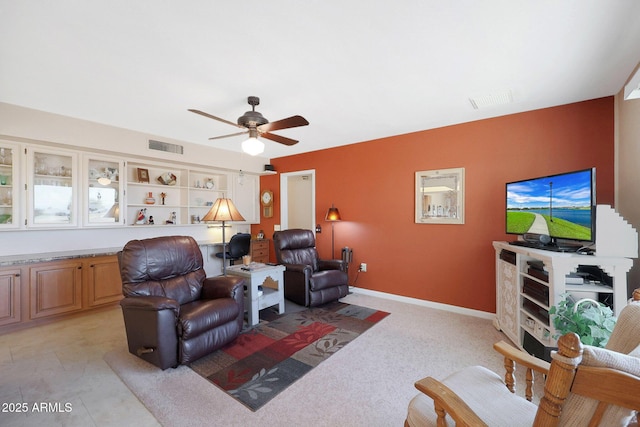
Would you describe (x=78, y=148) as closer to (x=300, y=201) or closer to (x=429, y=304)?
(x=300, y=201)

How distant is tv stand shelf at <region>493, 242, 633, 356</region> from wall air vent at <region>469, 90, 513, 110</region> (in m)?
1.53

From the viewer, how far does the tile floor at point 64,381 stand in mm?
1717

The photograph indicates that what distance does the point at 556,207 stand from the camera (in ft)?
7.72

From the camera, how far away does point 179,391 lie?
77.3 inches

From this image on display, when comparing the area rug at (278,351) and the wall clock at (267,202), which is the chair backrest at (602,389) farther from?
the wall clock at (267,202)

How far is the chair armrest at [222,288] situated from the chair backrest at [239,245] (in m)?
1.79

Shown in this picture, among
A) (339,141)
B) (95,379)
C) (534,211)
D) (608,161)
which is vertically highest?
(339,141)

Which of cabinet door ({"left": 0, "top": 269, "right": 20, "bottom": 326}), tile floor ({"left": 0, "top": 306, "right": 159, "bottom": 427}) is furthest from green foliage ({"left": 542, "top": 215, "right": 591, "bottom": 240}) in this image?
cabinet door ({"left": 0, "top": 269, "right": 20, "bottom": 326})

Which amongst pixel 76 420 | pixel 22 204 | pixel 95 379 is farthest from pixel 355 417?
pixel 22 204

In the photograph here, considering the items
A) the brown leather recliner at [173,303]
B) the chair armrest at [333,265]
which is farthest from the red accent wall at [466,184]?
the brown leather recliner at [173,303]

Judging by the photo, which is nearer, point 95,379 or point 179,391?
point 179,391

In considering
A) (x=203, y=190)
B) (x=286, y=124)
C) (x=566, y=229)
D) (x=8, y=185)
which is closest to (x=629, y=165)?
(x=566, y=229)

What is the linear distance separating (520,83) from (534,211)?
1.22 metres

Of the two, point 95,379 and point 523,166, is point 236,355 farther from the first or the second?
point 523,166
